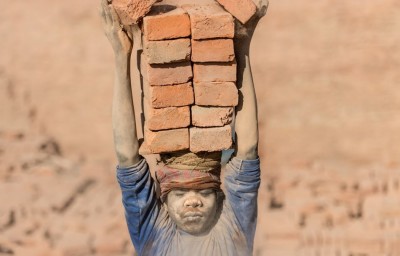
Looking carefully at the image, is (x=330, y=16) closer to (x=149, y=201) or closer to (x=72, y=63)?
(x=72, y=63)

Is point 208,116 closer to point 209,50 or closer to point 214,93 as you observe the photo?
point 214,93

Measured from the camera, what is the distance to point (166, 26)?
14.8ft

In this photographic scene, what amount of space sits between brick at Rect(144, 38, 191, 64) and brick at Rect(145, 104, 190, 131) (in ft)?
0.76

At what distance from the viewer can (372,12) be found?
1728 cm

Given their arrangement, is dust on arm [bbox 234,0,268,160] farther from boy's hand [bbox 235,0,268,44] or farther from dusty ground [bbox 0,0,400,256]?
dusty ground [bbox 0,0,400,256]

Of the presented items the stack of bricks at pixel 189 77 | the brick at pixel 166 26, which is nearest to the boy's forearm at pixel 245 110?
the stack of bricks at pixel 189 77

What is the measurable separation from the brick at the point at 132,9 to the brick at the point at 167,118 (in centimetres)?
43

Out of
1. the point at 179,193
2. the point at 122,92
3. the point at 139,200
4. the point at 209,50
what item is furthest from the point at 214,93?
the point at 139,200

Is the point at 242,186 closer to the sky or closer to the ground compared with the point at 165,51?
closer to the ground

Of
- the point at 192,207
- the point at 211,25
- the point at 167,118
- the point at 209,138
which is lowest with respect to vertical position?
the point at 192,207

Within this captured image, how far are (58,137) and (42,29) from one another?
2.53 meters

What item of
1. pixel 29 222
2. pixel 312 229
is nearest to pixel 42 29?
pixel 29 222

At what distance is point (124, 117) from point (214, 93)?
44cm

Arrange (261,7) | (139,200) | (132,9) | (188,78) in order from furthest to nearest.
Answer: (139,200)
(261,7)
(188,78)
(132,9)
